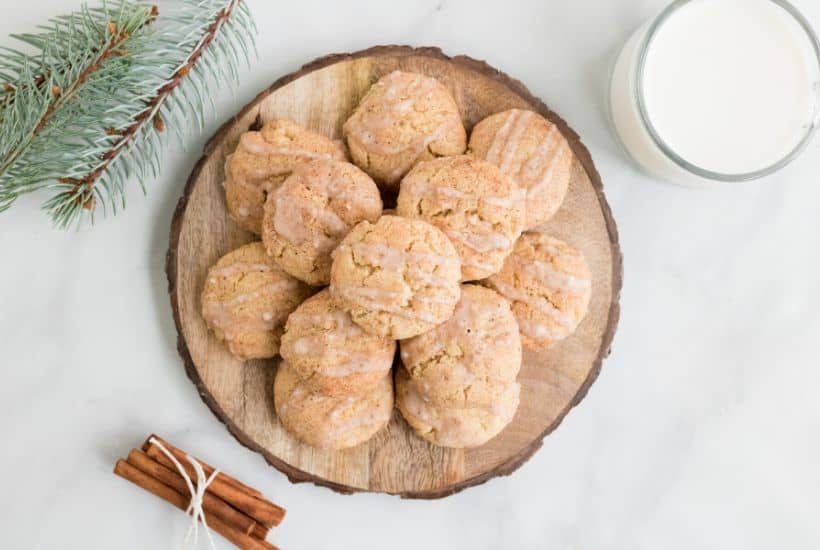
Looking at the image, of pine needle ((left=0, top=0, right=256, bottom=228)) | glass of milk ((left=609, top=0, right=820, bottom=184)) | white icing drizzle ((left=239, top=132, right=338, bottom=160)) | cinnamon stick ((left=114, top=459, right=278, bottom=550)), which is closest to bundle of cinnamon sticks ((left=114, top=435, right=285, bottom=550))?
cinnamon stick ((left=114, top=459, right=278, bottom=550))

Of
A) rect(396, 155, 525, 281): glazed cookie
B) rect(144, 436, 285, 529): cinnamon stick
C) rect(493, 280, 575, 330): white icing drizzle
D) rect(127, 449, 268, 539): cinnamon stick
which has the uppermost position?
rect(396, 155, 525, 281): glazed cookie

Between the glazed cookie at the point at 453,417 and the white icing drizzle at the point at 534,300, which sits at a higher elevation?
the white icing drizzle at the point at 534,300

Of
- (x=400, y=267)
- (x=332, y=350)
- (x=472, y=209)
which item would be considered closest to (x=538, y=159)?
(x=472, y=209)

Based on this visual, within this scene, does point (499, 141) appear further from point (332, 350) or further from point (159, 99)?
point (159, 99)

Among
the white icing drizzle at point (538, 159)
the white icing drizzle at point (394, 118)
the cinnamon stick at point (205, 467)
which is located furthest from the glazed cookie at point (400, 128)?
the cinnamon stick at point (205, 467)

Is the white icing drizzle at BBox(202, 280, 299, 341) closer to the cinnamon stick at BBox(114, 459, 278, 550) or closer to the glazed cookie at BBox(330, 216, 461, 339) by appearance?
the glazed cookie at BBox(330, 216, 461, 339)

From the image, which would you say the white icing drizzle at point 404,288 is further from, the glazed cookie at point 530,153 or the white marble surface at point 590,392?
the white marble surface at point 590,392

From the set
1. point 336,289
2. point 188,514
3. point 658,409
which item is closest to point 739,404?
point 658,409

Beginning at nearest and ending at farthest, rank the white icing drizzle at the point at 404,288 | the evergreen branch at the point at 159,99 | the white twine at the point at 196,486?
the white icing drizzle at the point at 404,288, the evergreen branch at the point at 159,99, the white twine at the point at 196,486
